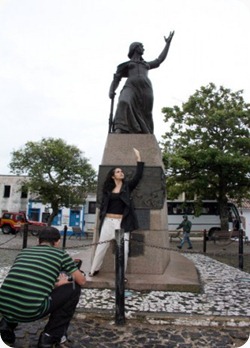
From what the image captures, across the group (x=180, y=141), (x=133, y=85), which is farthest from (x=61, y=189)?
(x=133, y=85)

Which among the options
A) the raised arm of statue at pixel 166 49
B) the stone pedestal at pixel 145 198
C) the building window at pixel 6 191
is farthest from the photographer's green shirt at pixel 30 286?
the building window at pixel 6 191

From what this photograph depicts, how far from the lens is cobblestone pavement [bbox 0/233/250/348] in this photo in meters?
3.20

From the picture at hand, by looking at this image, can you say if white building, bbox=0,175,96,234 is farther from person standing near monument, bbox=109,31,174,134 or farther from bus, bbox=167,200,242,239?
person standing near monument, bbox=109,31,174,134

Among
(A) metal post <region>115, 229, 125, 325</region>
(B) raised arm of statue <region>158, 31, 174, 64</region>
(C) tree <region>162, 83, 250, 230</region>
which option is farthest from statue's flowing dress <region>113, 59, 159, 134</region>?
(C) tree <region>162, 83, 250, 230</region>

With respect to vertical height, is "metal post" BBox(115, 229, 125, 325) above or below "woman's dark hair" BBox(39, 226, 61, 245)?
below

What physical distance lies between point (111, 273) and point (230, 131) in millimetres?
15582

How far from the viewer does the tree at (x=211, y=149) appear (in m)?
17.8

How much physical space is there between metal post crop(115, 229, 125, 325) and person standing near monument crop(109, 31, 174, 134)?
3160 millimetres

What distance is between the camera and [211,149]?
17656 mm

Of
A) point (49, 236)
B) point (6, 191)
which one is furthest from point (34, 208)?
point (49, 236)

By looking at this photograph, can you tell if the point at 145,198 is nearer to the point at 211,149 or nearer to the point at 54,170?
the point at 211,149

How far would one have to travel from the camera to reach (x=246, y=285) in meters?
5.75

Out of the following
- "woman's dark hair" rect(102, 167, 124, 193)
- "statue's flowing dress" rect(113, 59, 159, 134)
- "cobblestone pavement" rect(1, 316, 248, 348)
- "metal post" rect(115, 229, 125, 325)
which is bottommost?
"cobblestone pavement" rect(1, 316, 248, 348)

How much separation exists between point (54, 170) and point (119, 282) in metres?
23.1
